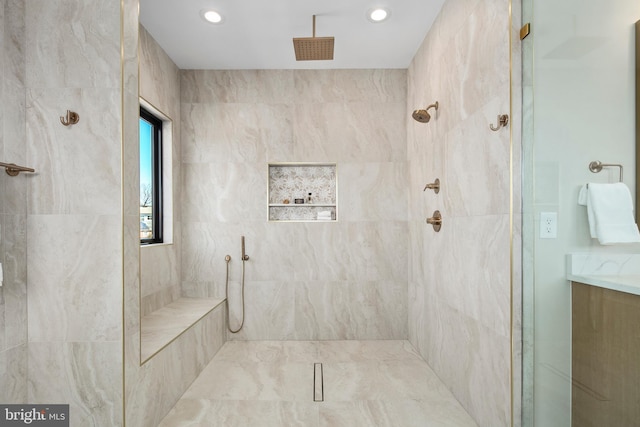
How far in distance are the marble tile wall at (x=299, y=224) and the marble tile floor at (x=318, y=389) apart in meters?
0.33

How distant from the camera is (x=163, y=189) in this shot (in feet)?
10.3

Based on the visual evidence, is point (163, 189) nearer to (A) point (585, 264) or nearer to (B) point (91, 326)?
(B) point (91, 326)

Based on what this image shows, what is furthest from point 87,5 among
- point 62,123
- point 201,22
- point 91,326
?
point 91,326

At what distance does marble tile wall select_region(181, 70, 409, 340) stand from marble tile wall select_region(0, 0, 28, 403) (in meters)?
1.67

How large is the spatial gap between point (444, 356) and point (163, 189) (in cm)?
265

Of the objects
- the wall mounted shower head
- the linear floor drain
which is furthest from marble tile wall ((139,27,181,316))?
the wall mounted shower head

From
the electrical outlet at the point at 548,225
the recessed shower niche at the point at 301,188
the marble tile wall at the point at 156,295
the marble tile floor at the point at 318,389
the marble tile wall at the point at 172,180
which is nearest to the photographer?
the electrical outlet at the point at 548,225

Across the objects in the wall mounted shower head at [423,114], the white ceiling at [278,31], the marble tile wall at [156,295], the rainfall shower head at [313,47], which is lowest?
the marble tile wall at [156,295]

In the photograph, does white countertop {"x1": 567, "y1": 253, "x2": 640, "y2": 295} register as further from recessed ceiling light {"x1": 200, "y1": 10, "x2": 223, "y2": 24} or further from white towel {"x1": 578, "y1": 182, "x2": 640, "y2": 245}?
recessed ceiling light {"x1": 200, "y1": 10, "x2": 223, "y2": 24}

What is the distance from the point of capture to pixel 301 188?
343 centimetres

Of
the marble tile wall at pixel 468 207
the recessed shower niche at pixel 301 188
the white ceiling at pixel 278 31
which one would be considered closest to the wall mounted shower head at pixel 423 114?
the marble tile wall at pixel 468 207

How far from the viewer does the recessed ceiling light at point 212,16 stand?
2445 millimetres

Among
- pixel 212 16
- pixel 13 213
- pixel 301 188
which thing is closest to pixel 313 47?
pixel 212 16

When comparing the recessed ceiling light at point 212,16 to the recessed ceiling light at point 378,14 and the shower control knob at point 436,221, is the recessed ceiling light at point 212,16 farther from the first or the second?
the shower control knob at point 436,221
